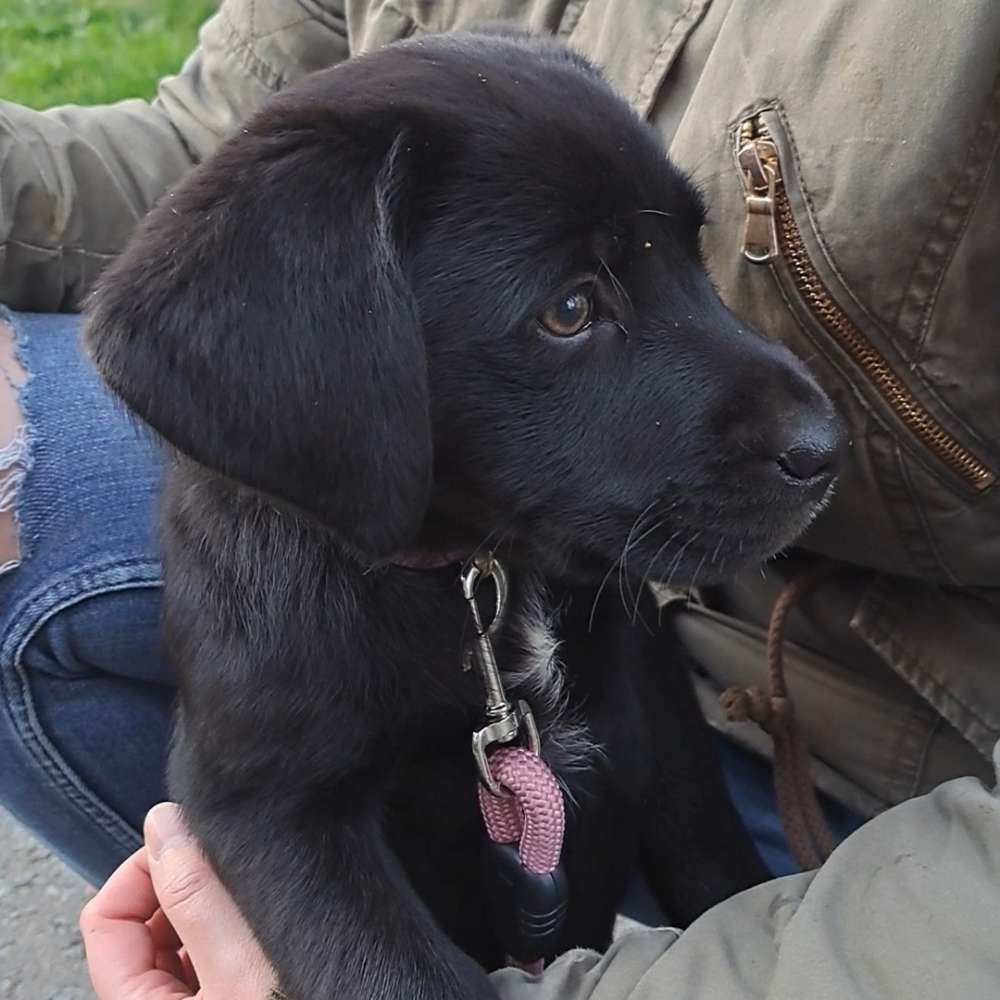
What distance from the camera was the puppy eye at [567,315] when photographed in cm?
122

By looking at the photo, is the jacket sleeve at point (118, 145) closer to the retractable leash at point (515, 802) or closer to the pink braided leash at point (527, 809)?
the retractable leash at point (515, 802)

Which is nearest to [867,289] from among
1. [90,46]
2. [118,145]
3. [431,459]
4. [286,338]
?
[431,459]

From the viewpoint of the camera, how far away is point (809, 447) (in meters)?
1.22

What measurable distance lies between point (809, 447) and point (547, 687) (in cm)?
40

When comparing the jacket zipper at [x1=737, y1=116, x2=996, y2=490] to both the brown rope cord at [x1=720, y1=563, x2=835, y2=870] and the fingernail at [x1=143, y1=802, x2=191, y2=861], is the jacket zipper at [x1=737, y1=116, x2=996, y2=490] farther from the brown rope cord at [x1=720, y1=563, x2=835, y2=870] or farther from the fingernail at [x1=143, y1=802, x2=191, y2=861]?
→ the fingernail at [x1=143, y1=802, x2=191, y2=861]

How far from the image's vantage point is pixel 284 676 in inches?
49.0

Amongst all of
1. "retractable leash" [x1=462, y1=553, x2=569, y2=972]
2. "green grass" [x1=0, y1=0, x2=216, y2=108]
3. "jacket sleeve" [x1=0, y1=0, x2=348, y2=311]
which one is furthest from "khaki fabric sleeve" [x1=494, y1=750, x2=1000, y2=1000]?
"green grass" [x1=0, y1=0, x2=216, y2=108]

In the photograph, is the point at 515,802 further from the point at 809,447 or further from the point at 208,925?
the point at 809,447

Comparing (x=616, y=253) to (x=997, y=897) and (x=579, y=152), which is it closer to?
(x=579, y=152)

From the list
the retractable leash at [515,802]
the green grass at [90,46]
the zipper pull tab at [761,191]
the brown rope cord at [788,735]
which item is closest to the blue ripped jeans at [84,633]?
the brown rope cord at [788,735]

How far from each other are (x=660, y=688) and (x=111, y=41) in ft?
12.4

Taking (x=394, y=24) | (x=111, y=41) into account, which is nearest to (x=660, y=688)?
(x=394, y=24)

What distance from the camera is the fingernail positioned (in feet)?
4.46

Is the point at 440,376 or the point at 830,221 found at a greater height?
the point at 830,221
